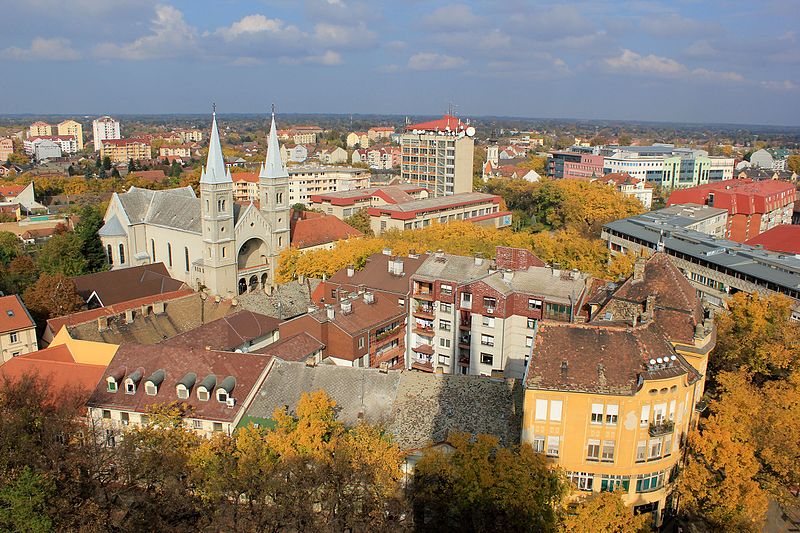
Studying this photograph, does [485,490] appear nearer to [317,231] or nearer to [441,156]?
[317,231]

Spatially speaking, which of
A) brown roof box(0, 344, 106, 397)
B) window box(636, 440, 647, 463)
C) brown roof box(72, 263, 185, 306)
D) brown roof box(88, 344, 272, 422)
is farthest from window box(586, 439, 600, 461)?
brown roof box(72, 263, 185, 306)

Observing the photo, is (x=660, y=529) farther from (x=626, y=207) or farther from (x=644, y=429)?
(x=626, y=207)

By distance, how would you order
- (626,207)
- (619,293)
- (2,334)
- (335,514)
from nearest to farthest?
(335,514) → (619,293) → (2,334) → (626,207)

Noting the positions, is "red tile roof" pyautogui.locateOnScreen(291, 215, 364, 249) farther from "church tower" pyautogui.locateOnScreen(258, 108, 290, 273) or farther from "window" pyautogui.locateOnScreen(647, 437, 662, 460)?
"window" pyautogui.locateOnScreen(647, 437, 662, 460)

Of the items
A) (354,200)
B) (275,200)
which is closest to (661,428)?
(275,200)

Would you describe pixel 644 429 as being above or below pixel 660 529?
above

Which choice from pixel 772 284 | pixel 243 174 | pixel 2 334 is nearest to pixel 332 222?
pixel 2 334
